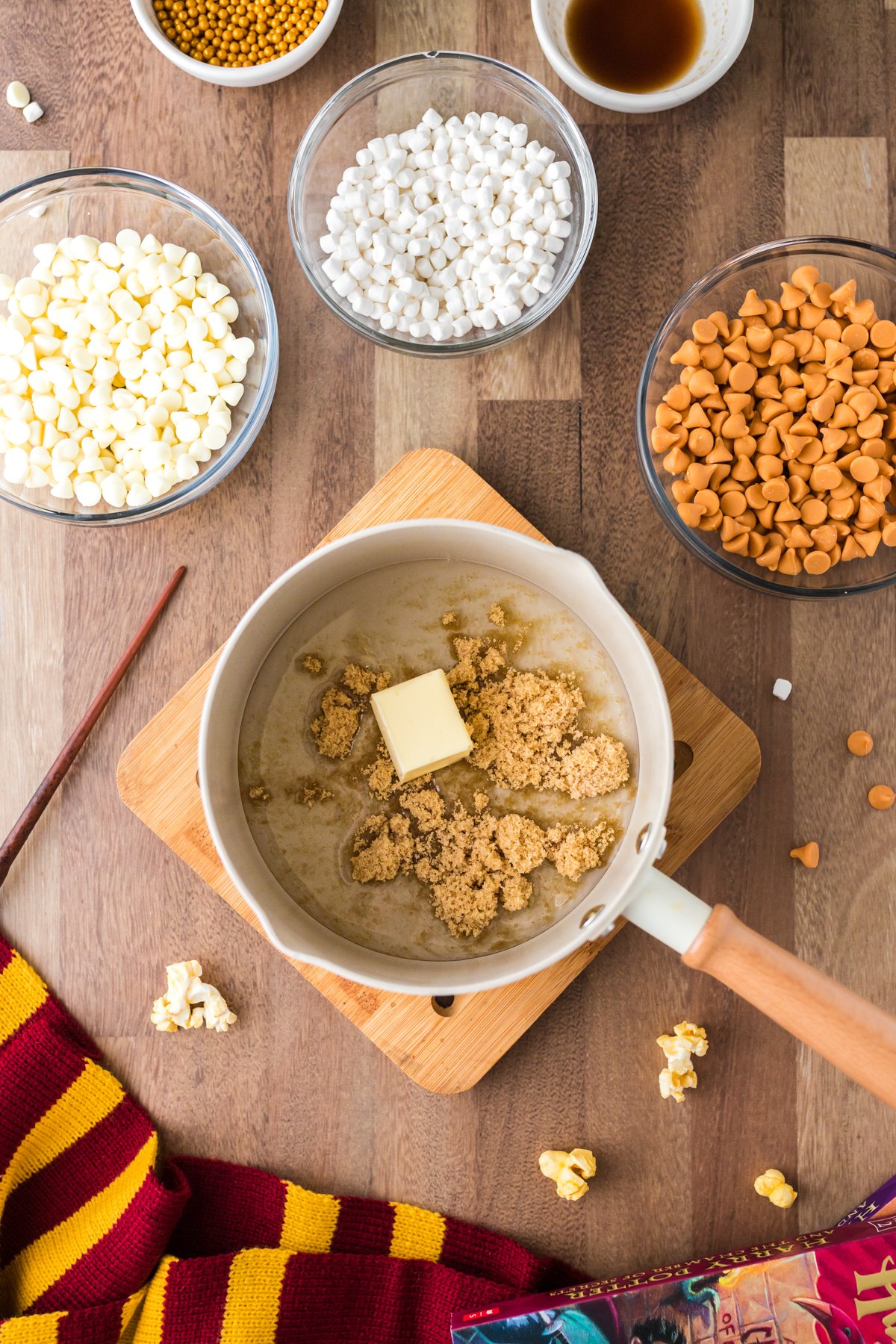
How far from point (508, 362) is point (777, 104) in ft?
1.40

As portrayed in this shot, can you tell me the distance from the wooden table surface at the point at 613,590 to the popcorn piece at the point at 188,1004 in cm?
2

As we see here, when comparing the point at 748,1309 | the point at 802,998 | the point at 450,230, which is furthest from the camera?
the point at 450,230

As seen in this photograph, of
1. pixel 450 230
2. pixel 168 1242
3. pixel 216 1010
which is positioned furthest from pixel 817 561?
pixel 168 1242

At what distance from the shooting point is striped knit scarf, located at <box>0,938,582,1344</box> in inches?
39.6

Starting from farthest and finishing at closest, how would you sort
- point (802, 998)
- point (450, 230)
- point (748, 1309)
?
point (450, 230)
point (748, 1309)
point (802, 998)

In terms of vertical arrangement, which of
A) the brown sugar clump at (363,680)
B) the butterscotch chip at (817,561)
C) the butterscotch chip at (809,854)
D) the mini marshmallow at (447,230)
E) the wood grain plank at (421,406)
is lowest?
the butterscotch chip at (809,854)

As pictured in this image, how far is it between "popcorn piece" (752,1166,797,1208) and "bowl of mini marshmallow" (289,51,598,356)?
0.95 metres

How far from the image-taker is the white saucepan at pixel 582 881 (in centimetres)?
74

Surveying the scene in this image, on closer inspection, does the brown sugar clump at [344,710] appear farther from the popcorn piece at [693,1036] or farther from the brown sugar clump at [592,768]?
the popcorn piece at [693,1036]

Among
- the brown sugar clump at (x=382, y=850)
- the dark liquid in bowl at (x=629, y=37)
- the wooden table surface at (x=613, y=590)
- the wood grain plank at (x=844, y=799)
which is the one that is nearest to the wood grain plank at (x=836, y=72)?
the wooden table surface at (x=613, y=590)

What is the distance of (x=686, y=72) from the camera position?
1.07 m

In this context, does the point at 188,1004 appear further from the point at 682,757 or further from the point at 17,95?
the point at 17,95

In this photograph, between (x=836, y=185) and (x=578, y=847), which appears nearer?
(x=578, y=847)

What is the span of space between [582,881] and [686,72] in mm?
891
